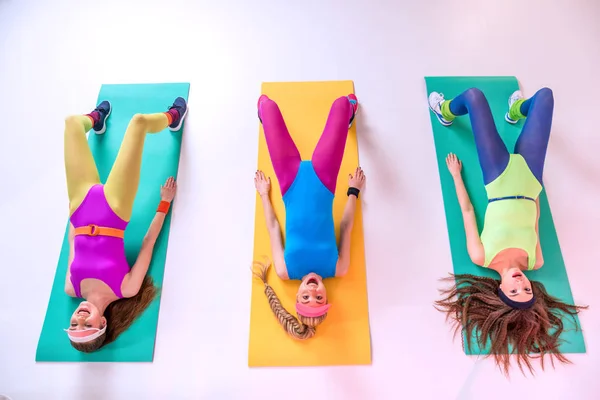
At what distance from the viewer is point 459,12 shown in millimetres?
3174

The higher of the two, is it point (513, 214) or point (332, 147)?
point (332, 147)

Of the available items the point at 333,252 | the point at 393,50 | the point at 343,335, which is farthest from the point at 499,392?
the point at 393,50

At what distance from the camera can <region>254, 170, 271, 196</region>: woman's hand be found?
2.49 metres

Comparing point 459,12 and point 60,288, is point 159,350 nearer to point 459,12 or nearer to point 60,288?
point 60,288

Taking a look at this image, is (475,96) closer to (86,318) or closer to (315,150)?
(315,150)

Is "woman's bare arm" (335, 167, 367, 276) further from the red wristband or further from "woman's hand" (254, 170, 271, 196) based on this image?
the red wristband

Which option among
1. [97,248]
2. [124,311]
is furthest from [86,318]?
[97,248]

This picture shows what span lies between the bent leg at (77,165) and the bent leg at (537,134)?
2.79 metres

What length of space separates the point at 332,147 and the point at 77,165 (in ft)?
5.32

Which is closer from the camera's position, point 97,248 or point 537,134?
point 97,248

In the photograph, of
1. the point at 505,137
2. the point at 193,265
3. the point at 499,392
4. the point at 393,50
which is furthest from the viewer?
the point at 393,50

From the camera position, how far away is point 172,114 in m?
2.63

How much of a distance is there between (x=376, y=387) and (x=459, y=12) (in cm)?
314

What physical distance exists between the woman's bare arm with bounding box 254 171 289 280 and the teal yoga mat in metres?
1.14
